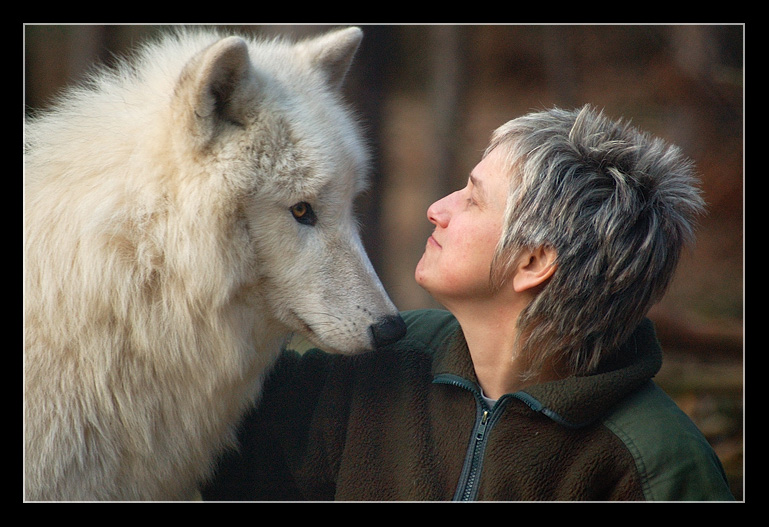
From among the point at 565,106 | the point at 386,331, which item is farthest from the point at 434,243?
the point at 565,106

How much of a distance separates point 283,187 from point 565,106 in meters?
3.43

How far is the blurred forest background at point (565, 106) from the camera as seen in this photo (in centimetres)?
394

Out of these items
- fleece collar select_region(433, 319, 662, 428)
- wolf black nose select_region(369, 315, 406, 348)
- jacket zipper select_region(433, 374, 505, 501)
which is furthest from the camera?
wolf black nose select_region(369, 315, 406, 348)

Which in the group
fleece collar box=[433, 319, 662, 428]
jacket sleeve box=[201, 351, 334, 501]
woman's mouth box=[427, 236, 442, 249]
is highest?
woman's mouth box=[427, 236, 442, 249]

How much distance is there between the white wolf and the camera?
1953 millimetres

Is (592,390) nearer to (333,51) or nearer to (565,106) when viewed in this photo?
(333,51)

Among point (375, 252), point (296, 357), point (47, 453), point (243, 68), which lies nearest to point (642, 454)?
point (296, 357)

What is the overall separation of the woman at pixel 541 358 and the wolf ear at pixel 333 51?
0.78 metres

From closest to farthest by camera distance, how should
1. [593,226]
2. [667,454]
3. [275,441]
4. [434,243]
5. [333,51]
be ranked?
[667,454] → [593,226] → [434,243] → [275,441] → [333,51]

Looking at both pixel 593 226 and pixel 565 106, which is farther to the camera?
pixel 565 106

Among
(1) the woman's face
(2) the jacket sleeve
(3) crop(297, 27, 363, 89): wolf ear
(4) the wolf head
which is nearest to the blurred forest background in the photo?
(3) crop(297, 27, 363, 89): wolf ear

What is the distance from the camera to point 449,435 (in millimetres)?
2068

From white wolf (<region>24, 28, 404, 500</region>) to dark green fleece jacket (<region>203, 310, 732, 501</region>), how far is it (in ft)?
0.81

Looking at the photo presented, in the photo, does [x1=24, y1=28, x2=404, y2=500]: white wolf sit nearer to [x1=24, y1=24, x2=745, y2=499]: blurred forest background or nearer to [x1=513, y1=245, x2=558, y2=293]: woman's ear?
[x1=513, y1=245, x2=558, y2=293]: woman's ear
